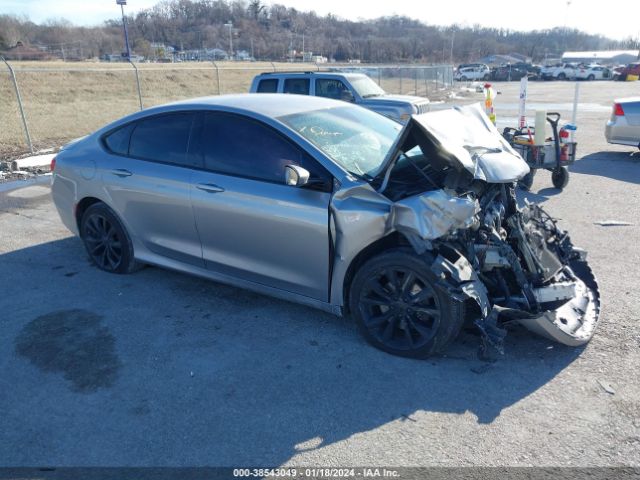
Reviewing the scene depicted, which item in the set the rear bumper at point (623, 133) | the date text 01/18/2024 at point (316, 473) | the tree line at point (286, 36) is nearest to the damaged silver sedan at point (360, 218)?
the date text 01/18/2024 at point (316, 473)

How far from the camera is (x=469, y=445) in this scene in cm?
285

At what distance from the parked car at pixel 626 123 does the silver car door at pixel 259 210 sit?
9419 millimetres

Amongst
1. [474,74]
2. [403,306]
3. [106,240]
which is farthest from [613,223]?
[474,74]

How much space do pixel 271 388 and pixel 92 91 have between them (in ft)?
97.8

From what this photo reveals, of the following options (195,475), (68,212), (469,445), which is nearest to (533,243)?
(469,445)

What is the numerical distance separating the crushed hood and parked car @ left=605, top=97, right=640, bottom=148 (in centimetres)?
805

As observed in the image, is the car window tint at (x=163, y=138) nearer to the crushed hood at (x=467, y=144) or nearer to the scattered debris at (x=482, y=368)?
the crushed hood at (x=467, y=144)

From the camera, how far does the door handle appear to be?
420 cm

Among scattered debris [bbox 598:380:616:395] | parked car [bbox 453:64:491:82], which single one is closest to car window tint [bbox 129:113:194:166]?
scattered debris [bbox 598:380:616:395]

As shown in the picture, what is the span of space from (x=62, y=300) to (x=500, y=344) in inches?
145

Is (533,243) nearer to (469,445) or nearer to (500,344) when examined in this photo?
(500,344)

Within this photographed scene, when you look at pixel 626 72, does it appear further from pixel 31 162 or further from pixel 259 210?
pixel 259 210

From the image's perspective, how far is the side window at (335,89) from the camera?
11.8 metres

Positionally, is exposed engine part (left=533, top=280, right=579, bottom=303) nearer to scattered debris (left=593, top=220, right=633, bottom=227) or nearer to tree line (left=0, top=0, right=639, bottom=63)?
scattered debris (left=593, top=220, right=633, bottom=227)
